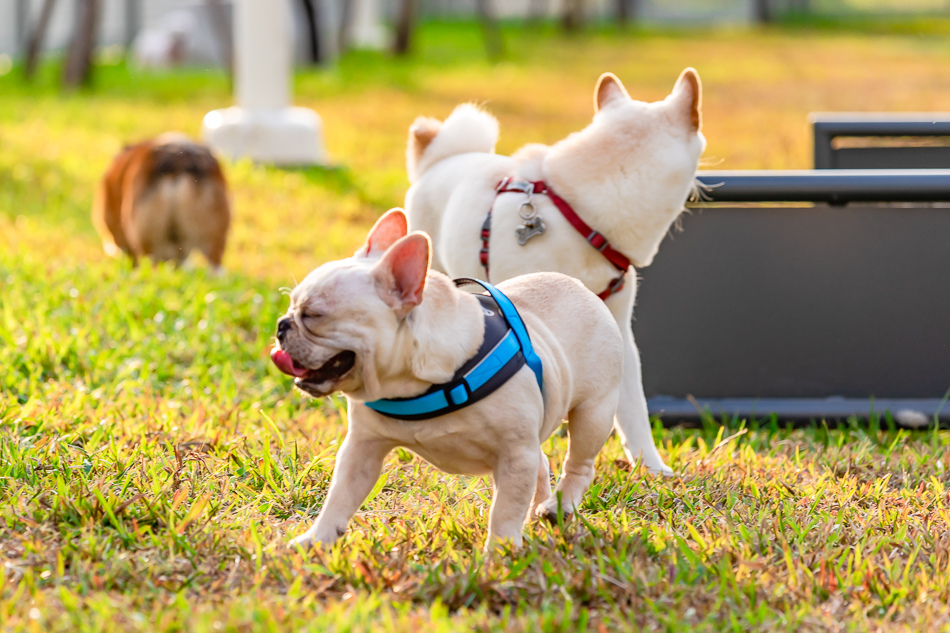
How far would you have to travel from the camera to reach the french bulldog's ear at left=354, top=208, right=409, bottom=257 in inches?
102

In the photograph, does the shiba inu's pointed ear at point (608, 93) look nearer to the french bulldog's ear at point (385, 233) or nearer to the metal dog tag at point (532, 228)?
the metal dog tag at point (532, 228)

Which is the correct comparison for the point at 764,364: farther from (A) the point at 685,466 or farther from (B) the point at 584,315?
(B) the point at 584,315

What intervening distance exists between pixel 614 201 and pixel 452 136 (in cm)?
77

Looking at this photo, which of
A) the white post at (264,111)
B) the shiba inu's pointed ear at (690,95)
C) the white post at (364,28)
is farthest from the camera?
the white post at (364,28)

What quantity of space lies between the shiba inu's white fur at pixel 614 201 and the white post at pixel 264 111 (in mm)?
6894

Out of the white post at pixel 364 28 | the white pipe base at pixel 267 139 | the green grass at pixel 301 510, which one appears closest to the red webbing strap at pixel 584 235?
the green grass at pixel 301 510

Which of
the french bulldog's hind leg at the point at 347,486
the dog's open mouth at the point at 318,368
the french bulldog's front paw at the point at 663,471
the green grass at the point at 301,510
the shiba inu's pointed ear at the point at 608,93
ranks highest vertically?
the shiba inu's pointed ear at the point at 608,93

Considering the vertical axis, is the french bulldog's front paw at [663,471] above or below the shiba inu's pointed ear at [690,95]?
below

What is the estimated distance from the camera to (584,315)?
2.82 meters

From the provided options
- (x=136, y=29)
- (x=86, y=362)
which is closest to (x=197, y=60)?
(x=136, y=29)

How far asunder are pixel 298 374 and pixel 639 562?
927 mm

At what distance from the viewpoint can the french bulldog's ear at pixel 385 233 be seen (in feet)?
8.52

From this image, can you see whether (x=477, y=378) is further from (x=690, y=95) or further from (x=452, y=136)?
(x=452, y=136)

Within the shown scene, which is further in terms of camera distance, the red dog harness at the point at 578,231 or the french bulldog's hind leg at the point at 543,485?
the red dog harness at the point at 578,231
